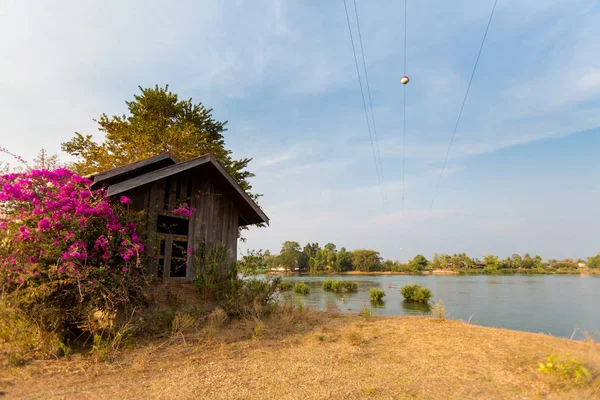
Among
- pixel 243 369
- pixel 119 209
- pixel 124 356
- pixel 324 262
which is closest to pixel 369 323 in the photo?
pixel 243 369

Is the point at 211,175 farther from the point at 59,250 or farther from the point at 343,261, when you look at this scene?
the point at 343,261

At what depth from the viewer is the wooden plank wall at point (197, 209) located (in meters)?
7.62

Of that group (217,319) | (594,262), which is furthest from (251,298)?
(594,262)

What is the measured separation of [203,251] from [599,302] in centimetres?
4113

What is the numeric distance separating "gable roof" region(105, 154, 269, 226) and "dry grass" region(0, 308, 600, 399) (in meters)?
3.28

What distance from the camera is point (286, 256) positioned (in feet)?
367

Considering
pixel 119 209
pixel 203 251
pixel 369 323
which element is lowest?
pixel 369 323

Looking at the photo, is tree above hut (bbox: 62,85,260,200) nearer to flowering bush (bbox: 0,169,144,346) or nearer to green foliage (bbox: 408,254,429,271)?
flowering bush (bbox: 0,169,144,346)

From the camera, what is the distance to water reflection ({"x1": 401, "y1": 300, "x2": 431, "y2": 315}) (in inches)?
886

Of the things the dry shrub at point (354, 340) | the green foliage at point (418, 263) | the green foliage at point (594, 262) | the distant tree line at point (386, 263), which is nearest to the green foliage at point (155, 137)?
the dry shrub at point (354, 340)

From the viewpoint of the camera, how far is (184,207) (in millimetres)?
8266

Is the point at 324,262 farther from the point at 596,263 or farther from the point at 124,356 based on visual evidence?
the point at 124,356

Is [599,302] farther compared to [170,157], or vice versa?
[599,302]

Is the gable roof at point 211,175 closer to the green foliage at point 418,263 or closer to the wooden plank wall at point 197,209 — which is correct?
the wooden plank wall at point 197,209
